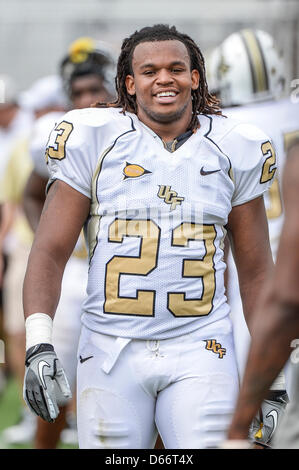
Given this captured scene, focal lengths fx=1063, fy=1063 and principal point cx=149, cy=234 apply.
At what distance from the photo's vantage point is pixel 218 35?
11.8 meters

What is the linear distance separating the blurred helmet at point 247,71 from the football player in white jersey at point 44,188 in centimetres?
66

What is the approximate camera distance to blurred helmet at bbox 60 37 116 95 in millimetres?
5770

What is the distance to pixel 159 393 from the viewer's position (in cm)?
351

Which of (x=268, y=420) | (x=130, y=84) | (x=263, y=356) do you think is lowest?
(x=268, y=420)

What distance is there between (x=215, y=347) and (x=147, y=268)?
0.35 m

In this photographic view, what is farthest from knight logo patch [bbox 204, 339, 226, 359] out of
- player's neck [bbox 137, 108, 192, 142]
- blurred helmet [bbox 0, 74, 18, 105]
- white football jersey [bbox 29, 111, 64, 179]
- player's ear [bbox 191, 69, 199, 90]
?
blurred helmet [bbox 0, 74, 18, 105]

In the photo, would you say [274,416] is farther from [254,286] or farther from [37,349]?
[37,349]

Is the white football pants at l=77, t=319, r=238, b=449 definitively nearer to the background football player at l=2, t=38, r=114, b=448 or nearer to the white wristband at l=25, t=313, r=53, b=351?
the white wristband at l=25, t=313, r=53, b=351

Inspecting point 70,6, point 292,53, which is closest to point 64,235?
point 292,53

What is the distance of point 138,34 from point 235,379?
1.26 metres

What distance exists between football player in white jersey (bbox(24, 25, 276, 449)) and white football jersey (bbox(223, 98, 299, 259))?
4.75 ft

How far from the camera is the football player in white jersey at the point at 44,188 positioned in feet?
17.1

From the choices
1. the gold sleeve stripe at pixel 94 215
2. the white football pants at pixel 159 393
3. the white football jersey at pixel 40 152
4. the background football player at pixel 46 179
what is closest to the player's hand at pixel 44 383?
the white football pants at pixel 159 393

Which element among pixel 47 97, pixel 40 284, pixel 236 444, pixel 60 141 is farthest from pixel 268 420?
pixel 47 97
